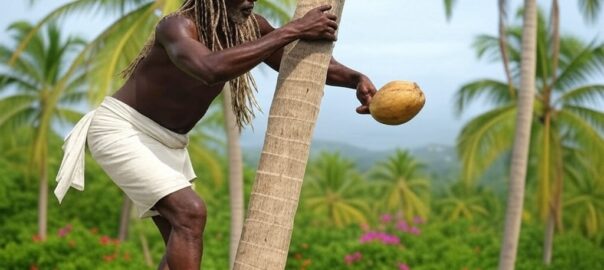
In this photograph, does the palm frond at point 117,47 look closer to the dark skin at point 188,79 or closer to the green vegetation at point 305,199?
the green vegetation at point 305,199

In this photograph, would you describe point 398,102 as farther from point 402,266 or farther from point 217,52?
point 402,266

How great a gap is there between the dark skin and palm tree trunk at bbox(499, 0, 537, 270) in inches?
370

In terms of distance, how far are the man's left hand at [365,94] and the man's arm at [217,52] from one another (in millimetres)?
419

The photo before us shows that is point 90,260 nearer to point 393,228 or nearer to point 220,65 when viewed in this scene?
point 393,228

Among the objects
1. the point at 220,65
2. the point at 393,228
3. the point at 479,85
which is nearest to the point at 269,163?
the point at 220,65

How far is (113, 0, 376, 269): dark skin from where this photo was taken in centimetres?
291

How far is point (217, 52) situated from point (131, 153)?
497mm

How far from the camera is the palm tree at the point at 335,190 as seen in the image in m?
34.9

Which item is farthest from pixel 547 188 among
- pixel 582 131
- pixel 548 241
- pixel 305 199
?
pixel 305 199

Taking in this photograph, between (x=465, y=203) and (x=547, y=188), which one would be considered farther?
(x=465, y=203)

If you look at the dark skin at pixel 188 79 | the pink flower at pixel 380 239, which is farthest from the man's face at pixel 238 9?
the pink flower at pixel 380 239

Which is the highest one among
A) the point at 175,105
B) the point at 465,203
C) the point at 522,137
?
the point at 522,137

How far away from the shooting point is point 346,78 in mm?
3527

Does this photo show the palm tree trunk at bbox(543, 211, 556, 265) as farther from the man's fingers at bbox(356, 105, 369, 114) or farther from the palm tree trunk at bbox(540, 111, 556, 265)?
the man's fingers at bbox(356, 105, 369, 114)
